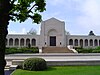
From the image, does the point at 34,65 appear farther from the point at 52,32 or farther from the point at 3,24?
the point at 52,32

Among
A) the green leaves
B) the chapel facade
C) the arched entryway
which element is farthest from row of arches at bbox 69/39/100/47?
the green leaves

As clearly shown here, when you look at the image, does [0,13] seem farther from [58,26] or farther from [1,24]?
[58,26]

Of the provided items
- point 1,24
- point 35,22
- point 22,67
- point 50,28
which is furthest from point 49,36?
point 1,24

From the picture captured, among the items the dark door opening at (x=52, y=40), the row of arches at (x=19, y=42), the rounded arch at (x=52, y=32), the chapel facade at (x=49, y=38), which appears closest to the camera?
the chapel facade at (x=49, y=38)

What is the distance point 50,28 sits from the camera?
199ft

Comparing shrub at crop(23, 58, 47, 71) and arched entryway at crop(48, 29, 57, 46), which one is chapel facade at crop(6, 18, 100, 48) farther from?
shrub at crop(23, 58, 47, 71)

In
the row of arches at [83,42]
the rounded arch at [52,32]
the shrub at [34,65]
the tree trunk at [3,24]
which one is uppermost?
the rounded arch at [52,32]

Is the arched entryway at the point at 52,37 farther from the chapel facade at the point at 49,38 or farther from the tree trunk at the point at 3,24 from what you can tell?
the tree trunk at the point at 3,24

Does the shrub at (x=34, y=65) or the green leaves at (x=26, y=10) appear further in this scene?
the shrub at (x=34, y=65)

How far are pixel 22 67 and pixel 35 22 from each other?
21.6ft

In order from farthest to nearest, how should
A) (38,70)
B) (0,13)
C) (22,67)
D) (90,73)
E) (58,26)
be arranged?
(58,26) < (22,67) < (38,70) < (90,73) < (0,13)

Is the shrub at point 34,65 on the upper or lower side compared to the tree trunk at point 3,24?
lower

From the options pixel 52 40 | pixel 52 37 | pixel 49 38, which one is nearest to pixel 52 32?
pixel 52 37

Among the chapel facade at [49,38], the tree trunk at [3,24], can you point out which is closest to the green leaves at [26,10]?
the tree trunk at [3,24]
